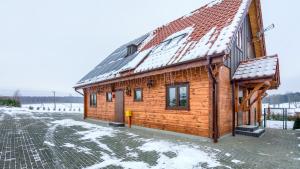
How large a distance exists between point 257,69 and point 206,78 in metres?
2.47

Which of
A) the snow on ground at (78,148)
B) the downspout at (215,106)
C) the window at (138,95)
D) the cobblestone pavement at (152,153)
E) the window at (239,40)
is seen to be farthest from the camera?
the window at (138,95)

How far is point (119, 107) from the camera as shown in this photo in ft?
42.8

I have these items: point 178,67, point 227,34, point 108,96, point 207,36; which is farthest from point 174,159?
point 108,96

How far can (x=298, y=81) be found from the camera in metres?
95.7

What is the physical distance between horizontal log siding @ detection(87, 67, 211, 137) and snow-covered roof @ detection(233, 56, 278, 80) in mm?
2138

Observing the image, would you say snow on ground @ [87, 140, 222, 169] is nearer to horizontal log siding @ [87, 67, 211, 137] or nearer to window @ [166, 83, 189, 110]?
horizontal log siding @ [87, 67, 211, 137]

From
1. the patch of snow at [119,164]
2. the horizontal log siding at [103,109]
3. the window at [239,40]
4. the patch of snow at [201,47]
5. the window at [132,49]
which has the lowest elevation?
the patch of snow at [119,164]

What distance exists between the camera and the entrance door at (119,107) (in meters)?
12.8

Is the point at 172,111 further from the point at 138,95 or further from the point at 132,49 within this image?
the point at 132,49

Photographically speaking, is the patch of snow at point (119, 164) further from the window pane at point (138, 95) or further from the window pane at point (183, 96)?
the window pane at point (138, 95)

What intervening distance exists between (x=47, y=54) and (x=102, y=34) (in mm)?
17303

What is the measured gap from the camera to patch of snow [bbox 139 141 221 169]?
505 centimetres

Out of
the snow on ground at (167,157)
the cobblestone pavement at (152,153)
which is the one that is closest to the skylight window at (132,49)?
the cobblestone pavement at (152,153)

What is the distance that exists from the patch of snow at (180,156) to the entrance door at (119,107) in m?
5.78
